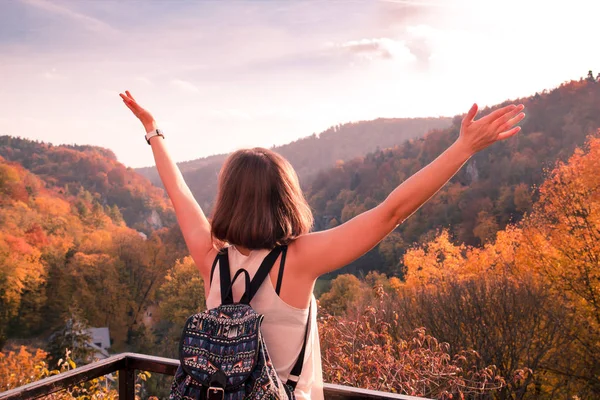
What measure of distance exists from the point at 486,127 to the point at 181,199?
115cm

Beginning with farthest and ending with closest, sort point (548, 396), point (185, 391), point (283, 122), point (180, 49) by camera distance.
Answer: point (283, 122)
point (180, 49)
point (548, 396)
point (185, 391)

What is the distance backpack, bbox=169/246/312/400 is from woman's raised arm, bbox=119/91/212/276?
0.32 metres

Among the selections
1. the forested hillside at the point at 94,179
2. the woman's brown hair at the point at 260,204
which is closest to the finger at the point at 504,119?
the woman's brown hair at the point at 260,204

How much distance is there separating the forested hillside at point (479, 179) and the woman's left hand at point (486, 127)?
44151 mm

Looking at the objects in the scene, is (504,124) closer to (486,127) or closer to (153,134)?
(486,127)

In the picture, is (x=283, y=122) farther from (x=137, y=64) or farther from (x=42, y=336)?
(x=42, y=336)

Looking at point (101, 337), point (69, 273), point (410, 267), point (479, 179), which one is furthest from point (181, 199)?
point (479, 179)

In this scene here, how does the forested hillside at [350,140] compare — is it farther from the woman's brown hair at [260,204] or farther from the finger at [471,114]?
the finger at [471,114]

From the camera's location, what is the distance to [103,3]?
85.3 meters

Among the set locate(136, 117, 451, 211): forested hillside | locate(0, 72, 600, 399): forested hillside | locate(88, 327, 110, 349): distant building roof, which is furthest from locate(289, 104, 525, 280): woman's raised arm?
locate(136, 117, 451, 211): forested hillside

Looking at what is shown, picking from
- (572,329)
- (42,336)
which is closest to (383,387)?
(572,329)

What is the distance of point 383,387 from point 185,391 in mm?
5513

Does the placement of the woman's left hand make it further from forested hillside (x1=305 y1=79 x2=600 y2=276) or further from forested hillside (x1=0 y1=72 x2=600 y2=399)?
forested hillside (x1=305 y1=79 x2=600 y2=276)

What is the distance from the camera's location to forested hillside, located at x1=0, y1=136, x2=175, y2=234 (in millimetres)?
80750
